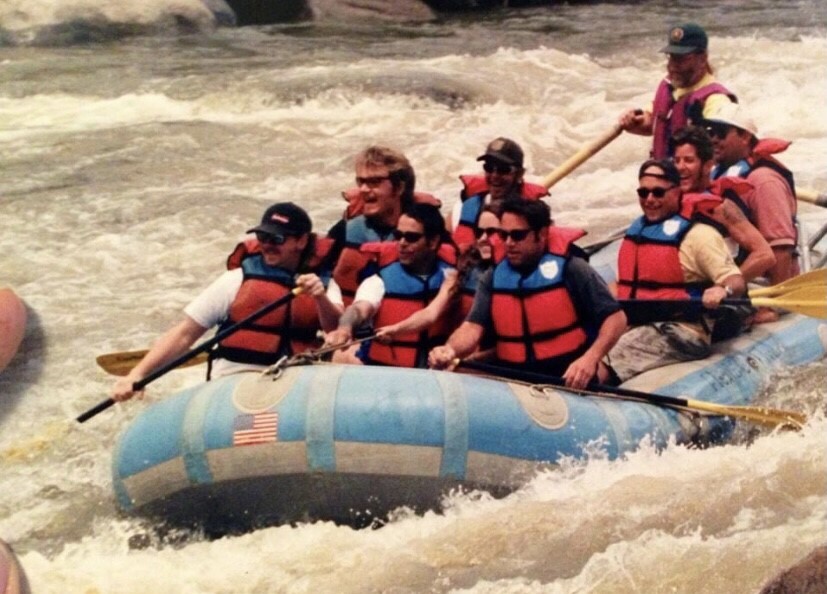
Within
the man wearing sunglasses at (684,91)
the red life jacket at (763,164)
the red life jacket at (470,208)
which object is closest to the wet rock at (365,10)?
the man wearing sunglasses at (684,91)

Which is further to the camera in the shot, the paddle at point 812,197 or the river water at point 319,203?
the paddle at point 812,197

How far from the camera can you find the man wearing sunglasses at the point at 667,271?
3.91m

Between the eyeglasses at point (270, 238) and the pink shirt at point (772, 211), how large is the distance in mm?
1921

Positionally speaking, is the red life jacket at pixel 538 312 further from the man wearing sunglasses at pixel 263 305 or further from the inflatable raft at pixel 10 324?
the inflatable raft at pixel 10 324

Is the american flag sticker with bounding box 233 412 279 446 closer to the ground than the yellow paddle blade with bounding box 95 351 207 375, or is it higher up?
higher up

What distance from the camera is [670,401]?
3.61 meters

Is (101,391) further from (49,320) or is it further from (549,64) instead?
(549,64)

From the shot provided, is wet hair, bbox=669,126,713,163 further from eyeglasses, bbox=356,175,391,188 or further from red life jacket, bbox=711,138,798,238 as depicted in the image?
eyeglasses, bbox=356,175,391,188

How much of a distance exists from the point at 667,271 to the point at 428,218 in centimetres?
93

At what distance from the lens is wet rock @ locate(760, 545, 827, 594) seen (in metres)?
2.20

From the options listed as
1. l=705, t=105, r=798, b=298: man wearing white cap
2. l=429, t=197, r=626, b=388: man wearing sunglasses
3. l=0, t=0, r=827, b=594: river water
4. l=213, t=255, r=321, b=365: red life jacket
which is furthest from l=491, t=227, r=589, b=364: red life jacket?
l=705, t=105, r=798, b=298: man wearing white cap

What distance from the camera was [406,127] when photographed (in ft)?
31.3

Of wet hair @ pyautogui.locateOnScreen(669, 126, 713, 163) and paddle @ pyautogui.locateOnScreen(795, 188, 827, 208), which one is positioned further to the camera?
paddle @ pyautogui.locateOnScreen(795, 188, 827, 208)

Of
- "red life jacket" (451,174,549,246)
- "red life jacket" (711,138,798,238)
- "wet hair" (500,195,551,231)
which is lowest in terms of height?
"red life jacket" (451,174,549,246)
